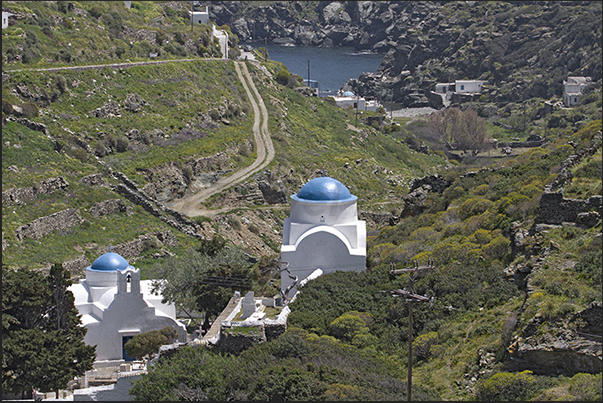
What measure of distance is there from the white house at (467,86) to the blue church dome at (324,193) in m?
104

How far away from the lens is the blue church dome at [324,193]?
120 ft

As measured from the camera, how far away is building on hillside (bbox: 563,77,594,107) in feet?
364

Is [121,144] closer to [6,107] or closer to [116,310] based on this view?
[6,107]

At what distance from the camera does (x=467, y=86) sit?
138m

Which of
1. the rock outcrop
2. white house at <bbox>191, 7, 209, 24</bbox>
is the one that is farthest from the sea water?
the rock outcrop

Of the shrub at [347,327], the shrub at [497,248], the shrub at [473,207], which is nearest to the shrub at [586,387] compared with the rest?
the shrub at [347,327]

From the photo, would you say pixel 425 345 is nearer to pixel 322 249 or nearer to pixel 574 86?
pixel 322 249

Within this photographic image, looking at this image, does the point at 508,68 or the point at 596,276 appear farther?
the point at 508,68

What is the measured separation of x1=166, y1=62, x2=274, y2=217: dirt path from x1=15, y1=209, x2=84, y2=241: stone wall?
9614 millimetres

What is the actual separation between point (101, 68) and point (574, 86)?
68.6 m

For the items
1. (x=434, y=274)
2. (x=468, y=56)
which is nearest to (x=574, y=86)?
(x=468, y=56)

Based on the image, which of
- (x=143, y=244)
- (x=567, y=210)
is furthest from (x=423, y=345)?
(x=143, y=244)

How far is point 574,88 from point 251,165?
62649 mm

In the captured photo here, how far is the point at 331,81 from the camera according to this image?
169375mm
